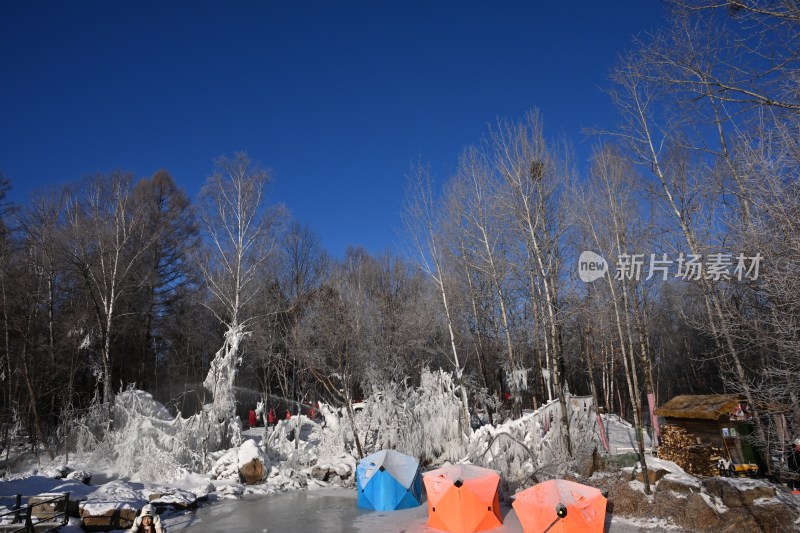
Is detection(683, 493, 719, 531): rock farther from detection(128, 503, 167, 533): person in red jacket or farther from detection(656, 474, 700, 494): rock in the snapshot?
detection(128, 503, 167, 533): person in red jacket

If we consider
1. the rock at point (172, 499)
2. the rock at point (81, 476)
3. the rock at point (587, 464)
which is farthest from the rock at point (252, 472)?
the rock at point (587, 464)

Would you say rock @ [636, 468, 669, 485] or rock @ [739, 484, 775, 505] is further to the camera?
rock @ [636, 468, 669, 485]

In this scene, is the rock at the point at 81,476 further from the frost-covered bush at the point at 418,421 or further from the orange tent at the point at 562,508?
the orange tent at the point at 562,508

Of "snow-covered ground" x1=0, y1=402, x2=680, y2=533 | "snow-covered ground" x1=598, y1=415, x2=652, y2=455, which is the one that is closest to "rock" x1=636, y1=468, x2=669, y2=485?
"snow-covered ground" x1=0, y1=402, x2=680, y2=533

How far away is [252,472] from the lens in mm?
16641

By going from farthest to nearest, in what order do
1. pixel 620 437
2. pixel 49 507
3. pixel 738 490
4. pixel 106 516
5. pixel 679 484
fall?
pixel 620 437 < pixel 106 516 < pixel 49 507 < pixel 679 484 < pixel 738 490

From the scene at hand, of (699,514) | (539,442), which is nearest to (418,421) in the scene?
(539,442)

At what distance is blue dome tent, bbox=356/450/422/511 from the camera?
41.8 ft

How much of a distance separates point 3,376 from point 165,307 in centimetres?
995

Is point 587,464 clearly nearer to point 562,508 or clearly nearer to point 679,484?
point 679,484

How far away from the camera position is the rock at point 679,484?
9961mm

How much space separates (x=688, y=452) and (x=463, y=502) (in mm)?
5775

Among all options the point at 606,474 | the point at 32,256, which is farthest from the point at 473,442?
the point at 32,256

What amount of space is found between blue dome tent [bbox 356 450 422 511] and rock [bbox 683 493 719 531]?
6.21 metres
